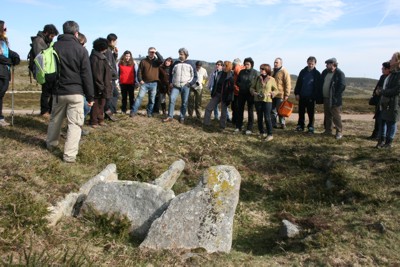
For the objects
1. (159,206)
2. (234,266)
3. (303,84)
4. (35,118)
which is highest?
(303,84)

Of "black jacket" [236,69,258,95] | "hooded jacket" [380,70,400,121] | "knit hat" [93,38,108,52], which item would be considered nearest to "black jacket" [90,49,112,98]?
"knit hat" [93,38,108,52]

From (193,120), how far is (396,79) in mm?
7081

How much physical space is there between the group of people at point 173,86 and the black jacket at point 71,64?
20 mm

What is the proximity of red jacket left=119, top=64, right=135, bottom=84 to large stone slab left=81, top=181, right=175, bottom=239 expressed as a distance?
266 inches

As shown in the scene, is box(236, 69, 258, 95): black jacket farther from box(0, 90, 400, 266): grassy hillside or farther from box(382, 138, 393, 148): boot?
box(382, 138, 393, 148): boot

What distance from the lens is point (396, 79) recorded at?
9828mm

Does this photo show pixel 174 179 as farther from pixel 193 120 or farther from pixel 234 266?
pixel 193 120

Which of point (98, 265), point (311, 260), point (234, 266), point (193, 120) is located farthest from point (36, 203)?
point (193, 120)

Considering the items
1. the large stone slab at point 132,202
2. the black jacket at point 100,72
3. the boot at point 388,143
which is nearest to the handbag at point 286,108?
the boot at point 388,143

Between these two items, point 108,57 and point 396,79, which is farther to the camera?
point 108,57

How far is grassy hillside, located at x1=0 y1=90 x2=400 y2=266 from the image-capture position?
5.36 m

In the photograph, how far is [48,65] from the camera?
7.52 m

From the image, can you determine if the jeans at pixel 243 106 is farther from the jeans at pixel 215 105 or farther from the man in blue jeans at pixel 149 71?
the man in blue jeans at pixel 149 71

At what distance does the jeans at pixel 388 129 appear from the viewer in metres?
10.1
